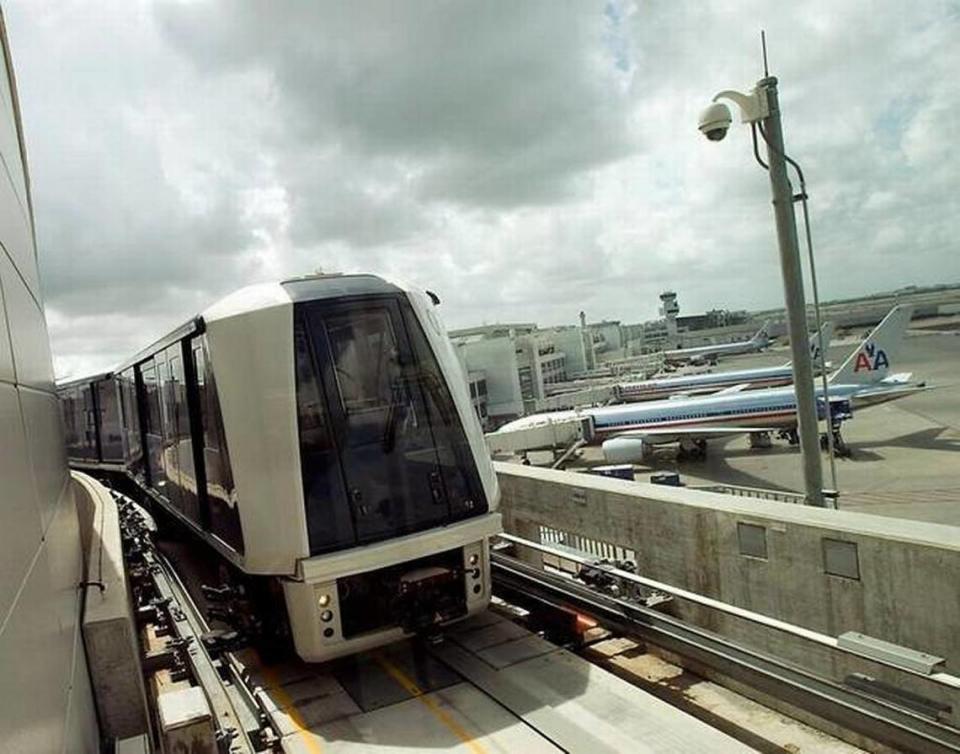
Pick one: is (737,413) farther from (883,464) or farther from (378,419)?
(378,419)

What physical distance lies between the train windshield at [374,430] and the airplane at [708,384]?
43.3 meters

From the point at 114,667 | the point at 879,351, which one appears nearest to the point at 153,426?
the point at 114,667

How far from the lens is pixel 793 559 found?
21.3 feet

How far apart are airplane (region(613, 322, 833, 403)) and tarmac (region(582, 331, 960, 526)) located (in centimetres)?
620

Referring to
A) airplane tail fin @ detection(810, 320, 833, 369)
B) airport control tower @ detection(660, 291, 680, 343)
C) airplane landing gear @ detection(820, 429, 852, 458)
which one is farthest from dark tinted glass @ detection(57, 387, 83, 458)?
airport control tower @ detection(660, 291, 680, 343)

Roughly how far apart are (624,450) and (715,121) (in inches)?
1208

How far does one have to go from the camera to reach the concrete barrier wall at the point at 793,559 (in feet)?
17.9

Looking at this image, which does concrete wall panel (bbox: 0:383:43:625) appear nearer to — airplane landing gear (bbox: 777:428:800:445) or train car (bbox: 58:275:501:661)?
train car (bbox: 58:275:501:661)

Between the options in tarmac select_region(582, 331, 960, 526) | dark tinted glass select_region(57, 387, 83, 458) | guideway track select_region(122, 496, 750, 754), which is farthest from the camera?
tarmac select_region(582, 331, 960, 526)

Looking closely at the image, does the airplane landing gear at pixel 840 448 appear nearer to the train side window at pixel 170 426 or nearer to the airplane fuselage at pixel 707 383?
the airplane fuselage at pixel 707 383

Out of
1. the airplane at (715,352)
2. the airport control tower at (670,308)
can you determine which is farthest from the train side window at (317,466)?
the airport control tower at (670,308)

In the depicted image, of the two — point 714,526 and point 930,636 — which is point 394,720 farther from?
point 930,636

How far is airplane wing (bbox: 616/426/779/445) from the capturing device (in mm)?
36594

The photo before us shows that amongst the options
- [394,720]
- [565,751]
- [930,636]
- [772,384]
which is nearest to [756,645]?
[930,636]
